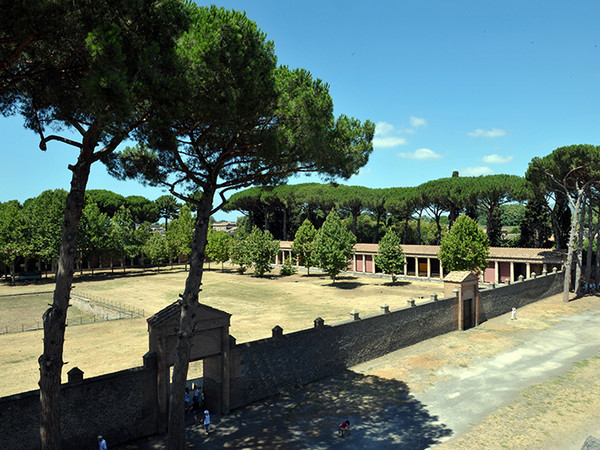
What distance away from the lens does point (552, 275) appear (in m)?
39.8

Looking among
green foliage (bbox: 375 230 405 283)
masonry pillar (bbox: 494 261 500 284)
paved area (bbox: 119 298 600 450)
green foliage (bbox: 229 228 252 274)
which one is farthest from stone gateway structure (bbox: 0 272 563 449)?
green foliage (bbox: 229 228 252 274)

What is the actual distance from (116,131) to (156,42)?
2.80 m

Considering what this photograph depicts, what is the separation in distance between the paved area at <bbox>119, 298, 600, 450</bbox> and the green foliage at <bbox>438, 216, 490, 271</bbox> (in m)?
16.4

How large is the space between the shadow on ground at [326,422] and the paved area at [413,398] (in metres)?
0.03

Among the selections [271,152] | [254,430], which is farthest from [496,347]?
[271,152]

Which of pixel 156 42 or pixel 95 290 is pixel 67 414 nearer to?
pixel 156 42

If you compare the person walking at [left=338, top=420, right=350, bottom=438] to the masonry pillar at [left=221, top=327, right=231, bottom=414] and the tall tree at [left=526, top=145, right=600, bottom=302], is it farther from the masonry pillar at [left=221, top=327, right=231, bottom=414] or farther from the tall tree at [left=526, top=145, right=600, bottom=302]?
the tall tree at [left=526, top=145, right=600, bottom=302]

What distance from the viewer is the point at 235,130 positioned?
44.4 feet

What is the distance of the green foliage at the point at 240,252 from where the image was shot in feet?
195

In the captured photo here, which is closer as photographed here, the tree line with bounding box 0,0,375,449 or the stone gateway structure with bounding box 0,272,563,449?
the tree line with bounding box 0,0,375,449

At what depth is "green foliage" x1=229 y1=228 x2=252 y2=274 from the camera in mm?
59438

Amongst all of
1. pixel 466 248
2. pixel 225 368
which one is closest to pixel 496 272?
pixel 466 248

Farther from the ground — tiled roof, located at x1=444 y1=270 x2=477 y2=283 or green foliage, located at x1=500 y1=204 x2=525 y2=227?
green foliage, located at x1=500 y1=204 x2=525 y2=227

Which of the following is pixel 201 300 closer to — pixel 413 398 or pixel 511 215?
pixel 413 398
